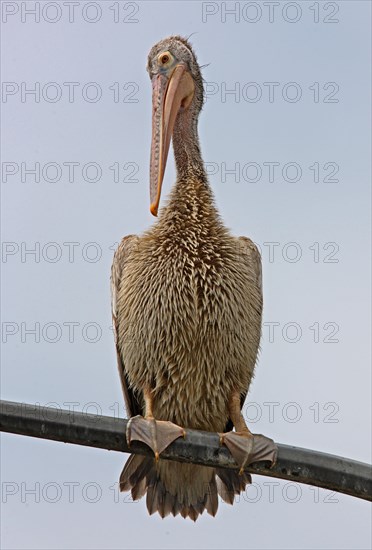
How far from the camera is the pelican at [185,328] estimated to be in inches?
245

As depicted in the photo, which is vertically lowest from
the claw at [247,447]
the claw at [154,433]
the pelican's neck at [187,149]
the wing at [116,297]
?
the claw at [247,447]

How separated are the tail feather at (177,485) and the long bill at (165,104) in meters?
1.66

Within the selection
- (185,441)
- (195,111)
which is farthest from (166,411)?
(195,111)

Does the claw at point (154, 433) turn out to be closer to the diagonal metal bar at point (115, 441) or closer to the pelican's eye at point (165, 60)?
the diagonal metal bar at point (115, 441)

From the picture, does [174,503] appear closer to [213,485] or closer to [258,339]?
[213,485]

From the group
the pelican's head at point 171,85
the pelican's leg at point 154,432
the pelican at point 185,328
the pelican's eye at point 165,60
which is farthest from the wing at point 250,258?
the pelican's eye at point 165,60

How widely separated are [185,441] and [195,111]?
2679mm

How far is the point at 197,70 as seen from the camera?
7.24 m

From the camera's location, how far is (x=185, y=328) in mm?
6199

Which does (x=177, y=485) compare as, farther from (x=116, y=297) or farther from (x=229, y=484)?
(x=116, y=297)

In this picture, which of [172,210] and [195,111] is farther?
[195,111]

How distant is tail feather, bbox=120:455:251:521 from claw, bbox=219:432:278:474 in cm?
87

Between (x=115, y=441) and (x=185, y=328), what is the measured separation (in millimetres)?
1544

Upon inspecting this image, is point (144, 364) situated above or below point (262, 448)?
above
